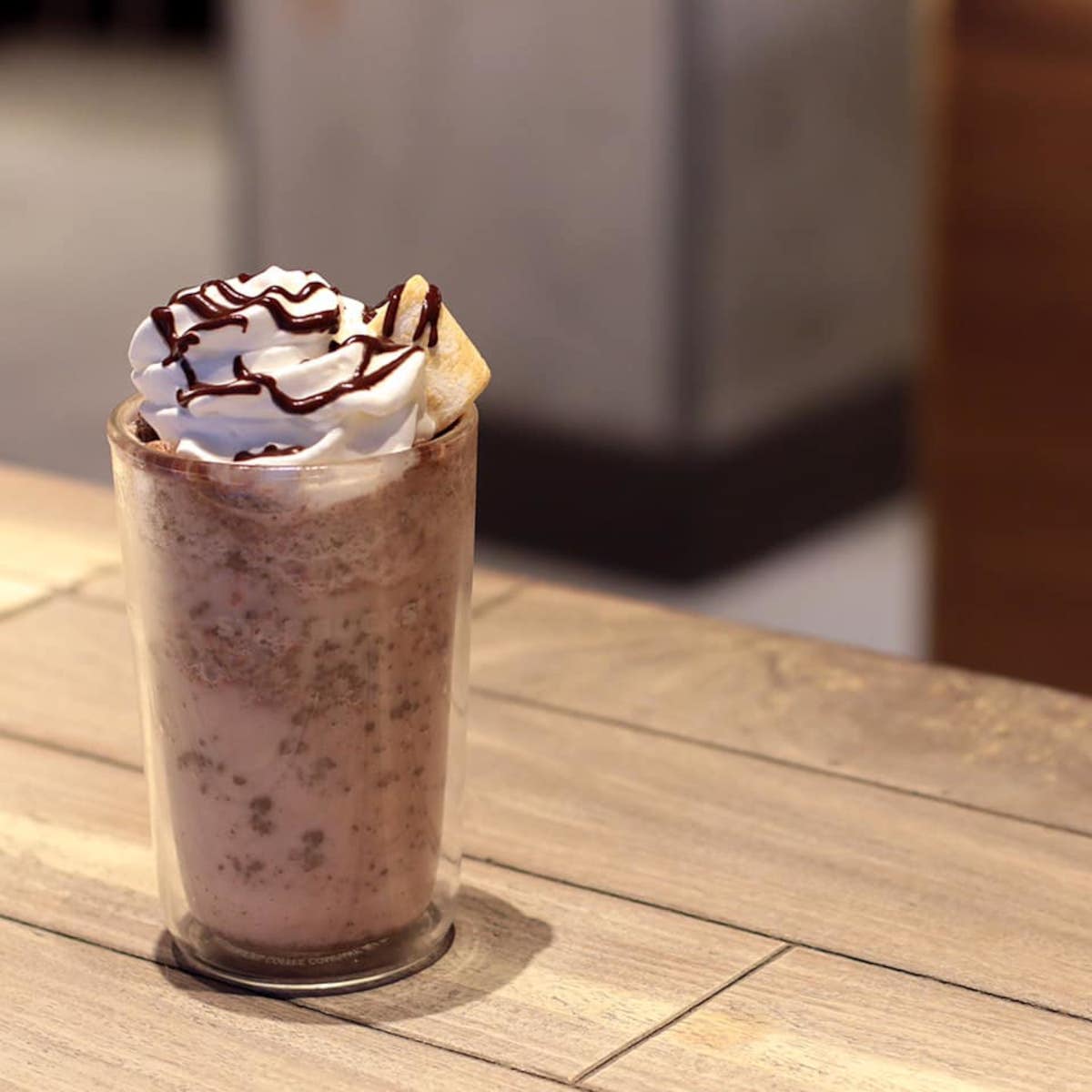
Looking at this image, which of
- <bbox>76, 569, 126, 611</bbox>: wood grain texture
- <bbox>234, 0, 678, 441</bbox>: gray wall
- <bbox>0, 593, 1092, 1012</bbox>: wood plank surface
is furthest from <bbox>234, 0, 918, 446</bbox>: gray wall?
<bbox>0, 593, 1092, 1012</bbox>: wood plank surface

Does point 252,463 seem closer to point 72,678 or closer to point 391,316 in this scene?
point 391,316

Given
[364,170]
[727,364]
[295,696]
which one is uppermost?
[295,696]

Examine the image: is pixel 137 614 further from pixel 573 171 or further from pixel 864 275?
pixel 864 275

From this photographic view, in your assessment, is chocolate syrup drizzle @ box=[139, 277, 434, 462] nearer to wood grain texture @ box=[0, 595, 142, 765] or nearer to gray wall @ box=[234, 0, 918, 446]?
wood grain texture @ box=[0, 595, 142, 765]

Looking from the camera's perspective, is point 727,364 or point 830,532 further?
point 830,532

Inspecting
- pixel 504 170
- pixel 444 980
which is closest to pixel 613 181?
pixel 504 170

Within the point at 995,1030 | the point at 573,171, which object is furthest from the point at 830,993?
the point at 573,171
